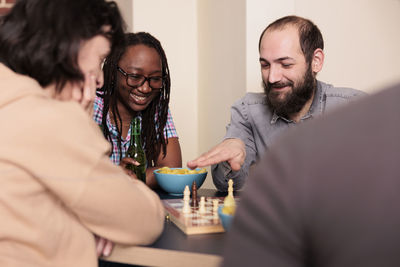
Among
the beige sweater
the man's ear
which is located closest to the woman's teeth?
the man's ear

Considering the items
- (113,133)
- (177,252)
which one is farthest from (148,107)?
A: (177,252)

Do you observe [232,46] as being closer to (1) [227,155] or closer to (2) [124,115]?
(2) [124,115]

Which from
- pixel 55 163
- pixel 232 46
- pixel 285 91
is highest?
pixel 232 46

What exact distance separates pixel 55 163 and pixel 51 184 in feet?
0.14

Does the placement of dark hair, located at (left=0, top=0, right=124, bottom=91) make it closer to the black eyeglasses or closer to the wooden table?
the wooden table

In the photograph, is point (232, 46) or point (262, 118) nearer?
point (262, 118)

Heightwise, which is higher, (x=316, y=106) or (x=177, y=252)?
(x=316, y=106)

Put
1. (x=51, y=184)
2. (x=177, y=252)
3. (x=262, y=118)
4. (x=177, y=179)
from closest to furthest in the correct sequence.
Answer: (x=51, y=184)
(x=177, y=252)
(x=177, y=179)
(x=262, y=118)

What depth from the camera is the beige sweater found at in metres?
0.85

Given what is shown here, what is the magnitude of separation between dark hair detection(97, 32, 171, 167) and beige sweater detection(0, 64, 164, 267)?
1224 mm

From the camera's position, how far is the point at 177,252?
3.13 feet

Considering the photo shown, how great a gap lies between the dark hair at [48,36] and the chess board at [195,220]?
1.54 ft

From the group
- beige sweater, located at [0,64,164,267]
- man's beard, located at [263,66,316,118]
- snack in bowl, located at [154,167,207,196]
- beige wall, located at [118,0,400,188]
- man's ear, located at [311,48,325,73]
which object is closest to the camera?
beige sweater, located at [0,64,164,267]

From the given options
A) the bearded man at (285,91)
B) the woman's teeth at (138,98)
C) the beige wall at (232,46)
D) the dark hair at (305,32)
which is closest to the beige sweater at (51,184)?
the bearded man at (285,91)
